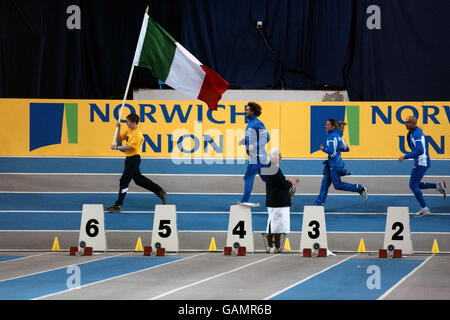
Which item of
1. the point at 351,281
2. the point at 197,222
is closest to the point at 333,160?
the point at 197,222

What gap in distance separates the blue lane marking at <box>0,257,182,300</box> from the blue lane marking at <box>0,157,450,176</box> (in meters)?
6.36

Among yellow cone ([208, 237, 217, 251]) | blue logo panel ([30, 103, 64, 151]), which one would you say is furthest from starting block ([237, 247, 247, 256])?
blue logo panel ([30, 103, 64, 151])

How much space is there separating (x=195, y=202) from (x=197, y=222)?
162cm

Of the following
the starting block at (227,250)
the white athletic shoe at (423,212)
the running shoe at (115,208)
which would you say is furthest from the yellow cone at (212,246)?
the white athletic shoe at (423,212)

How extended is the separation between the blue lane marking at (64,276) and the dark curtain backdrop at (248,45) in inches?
432

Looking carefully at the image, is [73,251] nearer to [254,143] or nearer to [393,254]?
[254,143]

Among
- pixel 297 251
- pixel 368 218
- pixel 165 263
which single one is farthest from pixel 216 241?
pixel 368 218

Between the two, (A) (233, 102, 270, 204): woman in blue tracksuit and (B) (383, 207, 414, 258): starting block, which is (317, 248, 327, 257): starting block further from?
(A) (233, 102, 270, 204): woman in blue tracksuit

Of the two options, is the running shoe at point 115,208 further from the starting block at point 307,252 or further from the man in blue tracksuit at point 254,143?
the starting block at point 307,252

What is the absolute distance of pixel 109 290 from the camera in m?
8.25

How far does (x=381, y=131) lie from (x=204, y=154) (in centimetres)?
397

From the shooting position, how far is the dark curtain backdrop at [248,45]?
2092 centimetres

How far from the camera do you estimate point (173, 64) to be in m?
13.2

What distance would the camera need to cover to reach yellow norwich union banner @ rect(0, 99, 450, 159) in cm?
1761
